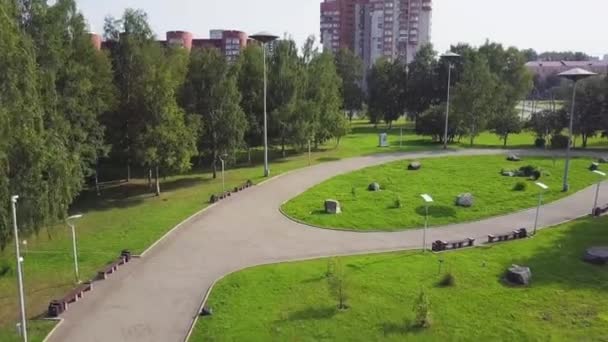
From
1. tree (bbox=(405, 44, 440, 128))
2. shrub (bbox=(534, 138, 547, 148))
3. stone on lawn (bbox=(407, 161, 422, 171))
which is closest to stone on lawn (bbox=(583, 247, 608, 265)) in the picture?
stone on lawn (bbox=(407, 161, 422, 171))

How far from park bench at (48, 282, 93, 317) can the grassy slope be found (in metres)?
0.95

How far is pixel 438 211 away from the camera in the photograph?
33.0 metres

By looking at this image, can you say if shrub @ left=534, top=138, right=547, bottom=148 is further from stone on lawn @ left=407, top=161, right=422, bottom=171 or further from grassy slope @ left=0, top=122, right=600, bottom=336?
grassy slope @ left=0, top=122, right=600, bottom=336

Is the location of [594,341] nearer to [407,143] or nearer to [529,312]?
[529,312]

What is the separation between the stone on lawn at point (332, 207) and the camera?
32.5 metres

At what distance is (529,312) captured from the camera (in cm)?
1956

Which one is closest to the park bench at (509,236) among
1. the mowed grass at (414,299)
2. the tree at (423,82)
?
the mowed grass at (414,299)

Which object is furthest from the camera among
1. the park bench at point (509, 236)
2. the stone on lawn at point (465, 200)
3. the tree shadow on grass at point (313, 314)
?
the stone on lawn at point (465, 200)

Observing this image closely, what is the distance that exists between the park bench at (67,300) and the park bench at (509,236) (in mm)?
19887

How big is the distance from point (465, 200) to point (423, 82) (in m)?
54.9

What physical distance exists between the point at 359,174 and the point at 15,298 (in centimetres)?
2903

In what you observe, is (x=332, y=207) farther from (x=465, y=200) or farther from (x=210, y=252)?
(x=210, y=252)

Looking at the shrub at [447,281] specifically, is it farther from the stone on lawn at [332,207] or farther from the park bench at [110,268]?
the park bench at [110,268]

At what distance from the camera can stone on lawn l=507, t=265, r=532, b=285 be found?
21969 mm
